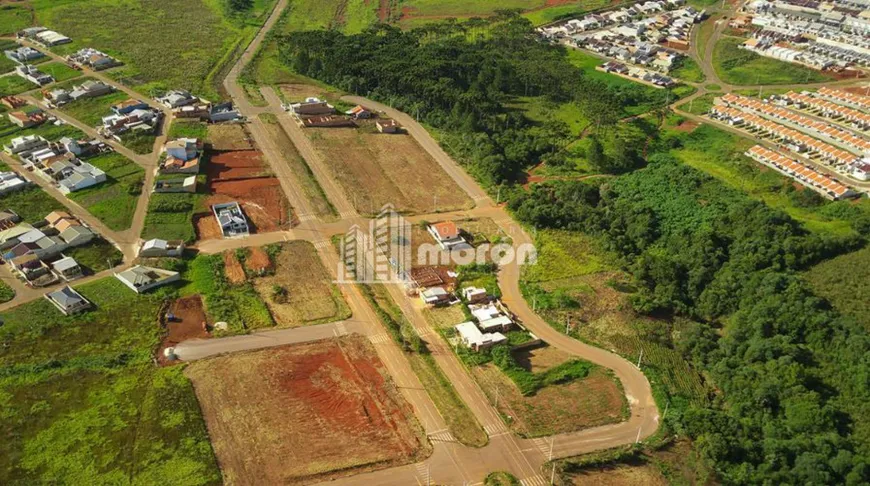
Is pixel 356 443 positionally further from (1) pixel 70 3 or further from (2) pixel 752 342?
(1) pixel 70 3

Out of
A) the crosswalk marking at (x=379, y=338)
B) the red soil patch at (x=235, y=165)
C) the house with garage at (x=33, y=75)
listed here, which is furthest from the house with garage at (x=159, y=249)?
the house with garage at (x=33, y=75)

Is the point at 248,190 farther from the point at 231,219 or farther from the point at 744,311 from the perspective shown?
the point at 744,311

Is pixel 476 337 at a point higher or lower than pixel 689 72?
lower

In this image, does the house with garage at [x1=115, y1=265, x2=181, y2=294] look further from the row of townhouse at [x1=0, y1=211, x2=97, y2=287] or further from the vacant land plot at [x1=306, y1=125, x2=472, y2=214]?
the vacant land plot at [x1=306, y1=125, x2=472, y2=214]

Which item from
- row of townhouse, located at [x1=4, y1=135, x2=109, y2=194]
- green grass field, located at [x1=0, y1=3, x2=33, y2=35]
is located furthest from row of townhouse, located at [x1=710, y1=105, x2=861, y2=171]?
green grass field, located at [x1=0, y1=3, x2=33, y2=35]

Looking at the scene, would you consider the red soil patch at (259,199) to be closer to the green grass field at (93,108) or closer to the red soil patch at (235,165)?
the red soil patch at (235,165)

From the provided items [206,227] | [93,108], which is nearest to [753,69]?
[206,227]
